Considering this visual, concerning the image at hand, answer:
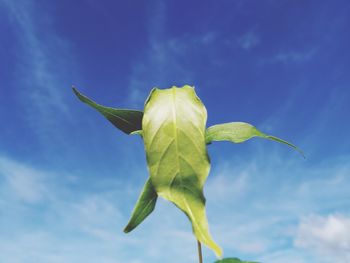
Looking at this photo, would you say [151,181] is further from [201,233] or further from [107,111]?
[107,111]

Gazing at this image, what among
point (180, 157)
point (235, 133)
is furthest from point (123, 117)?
point (180, 157)

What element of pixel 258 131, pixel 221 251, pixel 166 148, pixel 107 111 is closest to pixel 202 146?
pixel 166 148

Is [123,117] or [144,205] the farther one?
[123,117]

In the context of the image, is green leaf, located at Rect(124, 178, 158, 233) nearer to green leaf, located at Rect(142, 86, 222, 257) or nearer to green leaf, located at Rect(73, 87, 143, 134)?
Answer: green leaf, located at Rect(142, 86, 222, 257)

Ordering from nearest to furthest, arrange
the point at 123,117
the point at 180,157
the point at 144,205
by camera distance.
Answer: the point at 180,157 < the point at 144,205 < the point at 123,117

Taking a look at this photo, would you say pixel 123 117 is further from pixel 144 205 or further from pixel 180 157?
pixel 180 157

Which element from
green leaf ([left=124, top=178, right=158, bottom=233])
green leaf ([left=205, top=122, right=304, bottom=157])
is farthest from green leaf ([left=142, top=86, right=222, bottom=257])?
green leaf ([left=205, top=122, right=304, bottom=157])
